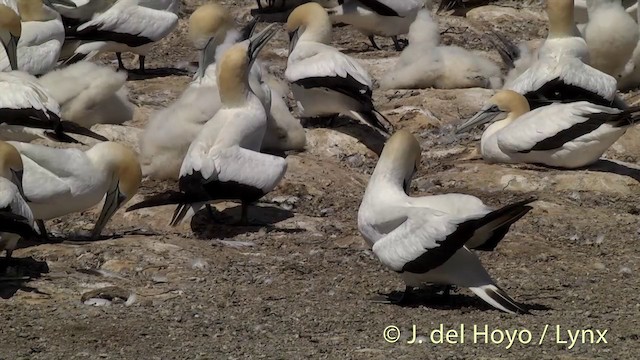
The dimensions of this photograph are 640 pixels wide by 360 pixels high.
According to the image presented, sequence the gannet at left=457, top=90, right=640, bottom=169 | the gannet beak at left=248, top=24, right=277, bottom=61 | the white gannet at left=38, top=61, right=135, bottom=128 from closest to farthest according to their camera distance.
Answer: the gannet beak at left=248, top=24, right=277, bottom=61, the gannet at left=457, top=90, right=640, bottom=169, the white gannet at left=38, top=61, right=135, bottom=128

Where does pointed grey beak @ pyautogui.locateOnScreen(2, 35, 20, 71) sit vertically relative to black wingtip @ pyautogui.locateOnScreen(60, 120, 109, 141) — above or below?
below

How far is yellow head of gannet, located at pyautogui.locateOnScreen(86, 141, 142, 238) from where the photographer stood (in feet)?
25.1

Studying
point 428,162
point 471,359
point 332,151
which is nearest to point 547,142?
point 428,162

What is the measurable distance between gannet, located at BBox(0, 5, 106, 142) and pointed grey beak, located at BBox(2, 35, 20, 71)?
0.86 meters

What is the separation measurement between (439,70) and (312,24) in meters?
1.28

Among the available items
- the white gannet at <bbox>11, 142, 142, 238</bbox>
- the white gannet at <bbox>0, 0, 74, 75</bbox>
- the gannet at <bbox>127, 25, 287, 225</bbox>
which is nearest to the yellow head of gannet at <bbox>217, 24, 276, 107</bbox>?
the gannet at <bbox>127, 25, 287, 225</bbox>

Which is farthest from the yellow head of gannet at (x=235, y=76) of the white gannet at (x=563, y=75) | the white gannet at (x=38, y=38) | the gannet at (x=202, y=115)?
the white gannet at (x=563, y=75)

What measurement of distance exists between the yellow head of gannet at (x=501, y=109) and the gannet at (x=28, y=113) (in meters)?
2.58

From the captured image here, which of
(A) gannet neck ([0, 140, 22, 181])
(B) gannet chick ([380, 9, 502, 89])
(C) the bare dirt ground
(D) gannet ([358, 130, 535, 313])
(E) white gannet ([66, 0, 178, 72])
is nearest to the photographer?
(C) the bare dirt ground

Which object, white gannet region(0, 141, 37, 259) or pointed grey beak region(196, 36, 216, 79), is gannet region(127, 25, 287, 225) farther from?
pointed grey beak region(196, 36, 216, 79)

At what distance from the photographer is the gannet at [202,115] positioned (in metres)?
8.93

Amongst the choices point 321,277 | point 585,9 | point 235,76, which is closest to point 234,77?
point 235,76

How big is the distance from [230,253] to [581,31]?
5.55 meters

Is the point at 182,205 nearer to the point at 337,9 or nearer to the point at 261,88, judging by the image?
the point at 261,88
